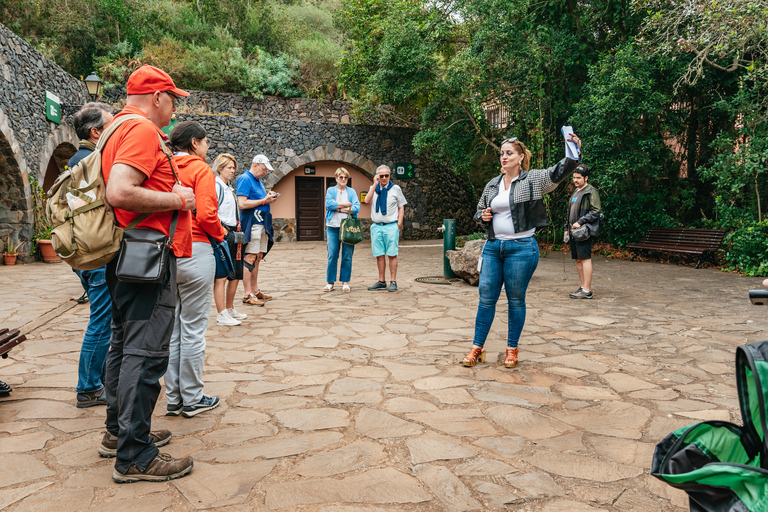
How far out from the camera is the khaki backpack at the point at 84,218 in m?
2.32

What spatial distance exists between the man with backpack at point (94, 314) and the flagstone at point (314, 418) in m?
1.16

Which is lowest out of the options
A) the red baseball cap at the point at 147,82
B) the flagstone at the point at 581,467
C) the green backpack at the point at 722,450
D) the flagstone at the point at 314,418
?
the flagstone at the point at 581,467

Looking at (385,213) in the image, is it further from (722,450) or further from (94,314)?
(722,450)

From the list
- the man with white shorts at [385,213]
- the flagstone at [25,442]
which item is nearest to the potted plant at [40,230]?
the man with white shorts at [385,213]

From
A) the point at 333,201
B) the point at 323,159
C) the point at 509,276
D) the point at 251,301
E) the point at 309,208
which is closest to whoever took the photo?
the point at 509,276

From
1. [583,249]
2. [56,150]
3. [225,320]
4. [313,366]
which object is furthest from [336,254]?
[56,150]

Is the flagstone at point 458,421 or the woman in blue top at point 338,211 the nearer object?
the flagstone at point 458,421

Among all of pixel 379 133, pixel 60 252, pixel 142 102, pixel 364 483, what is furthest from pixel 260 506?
pixel 379 133

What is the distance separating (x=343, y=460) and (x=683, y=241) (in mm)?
10985

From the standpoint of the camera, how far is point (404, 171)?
19.3m

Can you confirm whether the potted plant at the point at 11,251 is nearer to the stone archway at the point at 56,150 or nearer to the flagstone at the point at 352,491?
the stone archway at the point at 56,150

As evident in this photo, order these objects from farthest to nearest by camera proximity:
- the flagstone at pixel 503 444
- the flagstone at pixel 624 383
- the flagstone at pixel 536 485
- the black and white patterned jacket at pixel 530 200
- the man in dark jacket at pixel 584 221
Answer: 1. the man in dark jacket at pixel 584 221
2. the black and white patterned jacket at pixel 530 200
3. the flagstone at pixel 624 383
4. the flagstone at pixel 503 444
5. the flagstone at pixel 536 485

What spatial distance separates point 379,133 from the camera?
62.0ft

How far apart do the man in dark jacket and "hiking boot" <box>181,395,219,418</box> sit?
5359 mm
